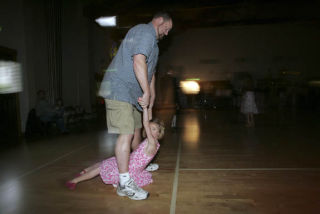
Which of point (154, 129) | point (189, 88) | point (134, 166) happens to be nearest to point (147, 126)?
point (154, 129)

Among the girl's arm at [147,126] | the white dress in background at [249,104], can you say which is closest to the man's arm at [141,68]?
the girl's arm at [147,126]

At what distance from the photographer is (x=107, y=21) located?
757 centimetres

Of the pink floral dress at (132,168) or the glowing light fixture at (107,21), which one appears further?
the glowing light fixture at (107,21)

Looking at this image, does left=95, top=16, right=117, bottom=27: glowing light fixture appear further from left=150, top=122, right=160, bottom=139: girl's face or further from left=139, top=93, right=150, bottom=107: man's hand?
left=139, top=93, right=150, bottom=107: man's hand

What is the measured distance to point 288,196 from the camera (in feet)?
4.46

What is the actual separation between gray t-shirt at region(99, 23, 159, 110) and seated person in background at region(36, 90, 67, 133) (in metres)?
3.21

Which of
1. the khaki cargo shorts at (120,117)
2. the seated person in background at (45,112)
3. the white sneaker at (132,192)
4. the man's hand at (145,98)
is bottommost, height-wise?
the white sneaker at (132,192)

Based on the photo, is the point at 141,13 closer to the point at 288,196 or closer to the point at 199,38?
the point at 199,38

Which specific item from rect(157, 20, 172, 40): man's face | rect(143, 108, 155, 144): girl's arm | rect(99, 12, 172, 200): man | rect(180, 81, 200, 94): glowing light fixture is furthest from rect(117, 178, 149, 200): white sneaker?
rect(180, 81, 200, 94): glowing light fixture

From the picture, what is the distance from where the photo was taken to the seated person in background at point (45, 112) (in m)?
4.05

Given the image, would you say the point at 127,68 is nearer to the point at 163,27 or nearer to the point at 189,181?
the point at 163,27

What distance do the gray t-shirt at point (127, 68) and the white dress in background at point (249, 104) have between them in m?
3.73

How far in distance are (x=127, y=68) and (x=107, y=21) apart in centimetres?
699

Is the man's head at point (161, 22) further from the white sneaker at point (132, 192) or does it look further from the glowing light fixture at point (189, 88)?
the glowing light fixture at point (189, 88)
